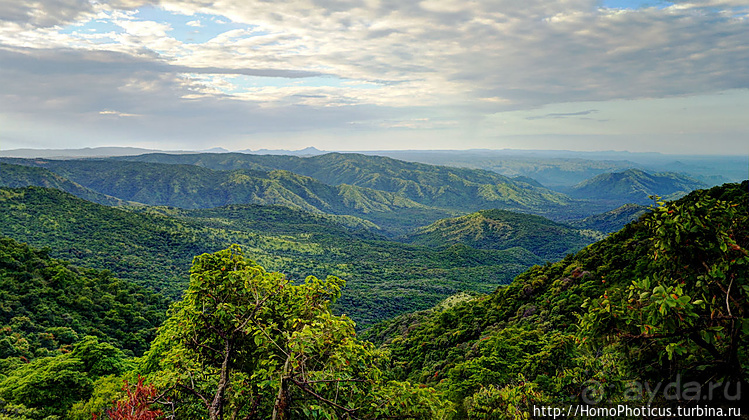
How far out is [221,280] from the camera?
924 cm

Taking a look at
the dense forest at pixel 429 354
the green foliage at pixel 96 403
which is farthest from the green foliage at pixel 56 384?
the green foliage at pixel 96 403

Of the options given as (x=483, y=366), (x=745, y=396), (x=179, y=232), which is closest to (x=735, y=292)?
(x=745, y=396)

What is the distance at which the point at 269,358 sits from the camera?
305 inches

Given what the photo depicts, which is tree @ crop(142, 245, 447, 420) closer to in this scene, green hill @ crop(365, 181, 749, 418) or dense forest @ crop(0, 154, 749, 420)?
dense forest @ crop(0, 154, 749, 420)

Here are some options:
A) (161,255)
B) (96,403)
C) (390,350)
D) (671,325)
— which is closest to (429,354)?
(96,403)

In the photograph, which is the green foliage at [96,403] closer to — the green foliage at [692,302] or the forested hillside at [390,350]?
the forested hillside at [390,350]

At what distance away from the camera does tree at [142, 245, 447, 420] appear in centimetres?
686

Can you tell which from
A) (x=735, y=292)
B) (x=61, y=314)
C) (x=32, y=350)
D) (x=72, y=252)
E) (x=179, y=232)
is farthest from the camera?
(x=179, y=232)

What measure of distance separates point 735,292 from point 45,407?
39.5 meters

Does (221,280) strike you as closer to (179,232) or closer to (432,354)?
(432,354)

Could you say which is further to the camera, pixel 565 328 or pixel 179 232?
pixel 179 232

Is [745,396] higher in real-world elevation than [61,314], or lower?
higher

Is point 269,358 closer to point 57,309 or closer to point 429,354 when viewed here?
point 429,354

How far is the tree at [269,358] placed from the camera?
6863 mm
